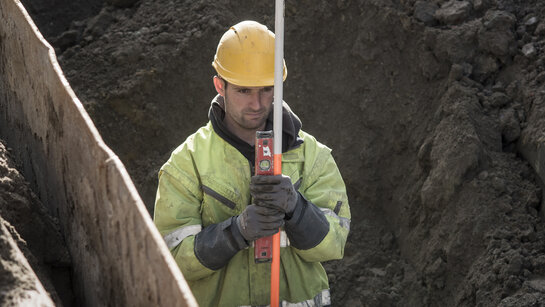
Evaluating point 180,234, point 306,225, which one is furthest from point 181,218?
point 306,225

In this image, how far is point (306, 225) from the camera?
328 cm

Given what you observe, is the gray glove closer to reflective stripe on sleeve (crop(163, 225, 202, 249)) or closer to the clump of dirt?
reflective stripe on sleeve (crop(163, 225, 202, 249))

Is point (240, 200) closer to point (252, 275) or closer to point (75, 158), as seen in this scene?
point (252, 275)

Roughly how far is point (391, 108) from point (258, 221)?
348cm

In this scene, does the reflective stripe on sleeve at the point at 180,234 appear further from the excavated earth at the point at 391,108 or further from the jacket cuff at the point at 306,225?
the excavated earth at the point at 391,108

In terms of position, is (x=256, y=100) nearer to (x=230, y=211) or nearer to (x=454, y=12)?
(x=230, y=211)

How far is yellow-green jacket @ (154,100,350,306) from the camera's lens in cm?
336

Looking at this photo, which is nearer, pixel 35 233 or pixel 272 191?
pixel 35 233

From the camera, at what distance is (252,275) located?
11.4 ft

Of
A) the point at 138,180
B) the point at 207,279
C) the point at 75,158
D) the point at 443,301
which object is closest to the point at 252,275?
the point at 207,279

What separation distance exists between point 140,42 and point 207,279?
3937 millimetres

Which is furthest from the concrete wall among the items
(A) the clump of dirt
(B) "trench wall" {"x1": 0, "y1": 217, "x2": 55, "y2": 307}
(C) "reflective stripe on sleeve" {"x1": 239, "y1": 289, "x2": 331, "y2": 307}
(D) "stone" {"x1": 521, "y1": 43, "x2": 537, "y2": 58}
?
(D) "stone" {"x1": 521, "y1": 43, "x2": 537, "y2": 58}

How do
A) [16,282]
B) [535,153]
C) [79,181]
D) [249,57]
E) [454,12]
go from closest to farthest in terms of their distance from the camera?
[16,282] < [79,181] < [249,57] < [535,153] < [454,12]

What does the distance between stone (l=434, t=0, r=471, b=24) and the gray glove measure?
356 centimetres
